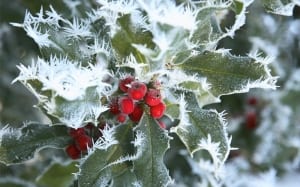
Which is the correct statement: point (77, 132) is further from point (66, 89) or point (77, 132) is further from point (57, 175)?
point (57, 175)

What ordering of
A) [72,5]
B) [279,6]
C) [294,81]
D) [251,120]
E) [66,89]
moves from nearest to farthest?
[66,89]
[279,6]
[72,5]
[294,81]
[251,120]

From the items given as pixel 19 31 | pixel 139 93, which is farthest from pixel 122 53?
pixel 19 31

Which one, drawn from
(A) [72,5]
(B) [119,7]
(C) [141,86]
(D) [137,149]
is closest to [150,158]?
Result: (D) [137,149]

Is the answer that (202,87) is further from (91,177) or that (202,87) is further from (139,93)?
(91,177)

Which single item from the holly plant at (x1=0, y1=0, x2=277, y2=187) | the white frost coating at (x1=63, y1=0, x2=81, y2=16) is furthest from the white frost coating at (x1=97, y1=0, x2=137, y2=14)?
the white frost coating at (x1=63, y1=0, x2=81, y2=16)

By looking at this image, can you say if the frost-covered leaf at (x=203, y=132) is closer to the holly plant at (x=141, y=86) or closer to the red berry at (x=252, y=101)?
the holly plant at (x=141, y=86)

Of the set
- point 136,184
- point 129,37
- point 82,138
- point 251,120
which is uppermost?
point 251,120
